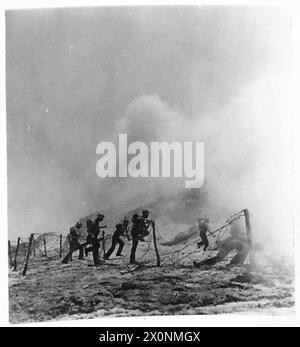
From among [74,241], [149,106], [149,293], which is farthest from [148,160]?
[149,293]

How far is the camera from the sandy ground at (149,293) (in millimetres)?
2082

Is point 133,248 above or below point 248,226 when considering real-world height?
below

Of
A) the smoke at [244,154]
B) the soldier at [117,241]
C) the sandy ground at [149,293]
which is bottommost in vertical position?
the sandy ground at [149,293]

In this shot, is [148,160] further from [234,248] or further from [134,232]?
[234,248]

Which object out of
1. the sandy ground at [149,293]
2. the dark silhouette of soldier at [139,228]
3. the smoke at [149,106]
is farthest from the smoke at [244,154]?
the sandy ground at [149,293]

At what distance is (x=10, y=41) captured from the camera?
212 cm

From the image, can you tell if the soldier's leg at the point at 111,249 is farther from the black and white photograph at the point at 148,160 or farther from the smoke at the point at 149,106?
the smoke at the point at 149,106

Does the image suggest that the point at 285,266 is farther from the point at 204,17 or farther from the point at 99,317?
the point at 204,17

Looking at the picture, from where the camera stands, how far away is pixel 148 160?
2121mm

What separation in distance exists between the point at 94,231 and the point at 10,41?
3.18ft

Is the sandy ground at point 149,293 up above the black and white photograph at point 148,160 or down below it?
below

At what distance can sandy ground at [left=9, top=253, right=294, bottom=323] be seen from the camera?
2.08 meters

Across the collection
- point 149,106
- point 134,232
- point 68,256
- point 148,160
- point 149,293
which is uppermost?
point 149,106

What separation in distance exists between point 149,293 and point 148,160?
0.61m
